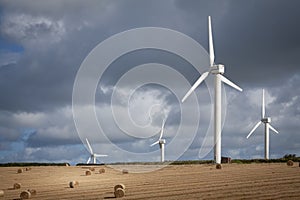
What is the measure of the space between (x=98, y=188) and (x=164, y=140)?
201 feet

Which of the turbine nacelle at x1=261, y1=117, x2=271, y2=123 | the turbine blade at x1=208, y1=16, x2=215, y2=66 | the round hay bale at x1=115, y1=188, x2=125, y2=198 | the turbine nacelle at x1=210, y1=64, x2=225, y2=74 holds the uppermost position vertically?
the turbine blade at x1=208, y1=16, x2=215, y2=66

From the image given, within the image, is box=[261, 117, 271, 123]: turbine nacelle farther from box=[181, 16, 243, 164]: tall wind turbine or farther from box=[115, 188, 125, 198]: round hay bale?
box=[115, 188, 125, 198]: round hay bale

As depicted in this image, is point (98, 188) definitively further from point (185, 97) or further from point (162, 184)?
point (185, 97)

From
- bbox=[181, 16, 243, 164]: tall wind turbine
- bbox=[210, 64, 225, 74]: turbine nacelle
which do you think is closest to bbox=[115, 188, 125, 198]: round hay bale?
bbox=[181, 16, 243, 164]: tall wind turbine

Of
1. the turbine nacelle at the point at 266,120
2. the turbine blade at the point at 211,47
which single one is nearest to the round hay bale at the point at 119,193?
the turbine blade at the point at 211,47

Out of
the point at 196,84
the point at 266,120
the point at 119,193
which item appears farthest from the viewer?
the point at 266,120

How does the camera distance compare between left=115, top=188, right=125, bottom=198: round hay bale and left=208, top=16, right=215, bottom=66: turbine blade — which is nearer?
left=115, top=188, right=125, bottom=198: round hay bale

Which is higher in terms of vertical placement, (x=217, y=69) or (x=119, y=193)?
(x=217, y=69)

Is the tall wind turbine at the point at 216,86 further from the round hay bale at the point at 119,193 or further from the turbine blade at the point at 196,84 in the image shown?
the round hay bale at the point at 119,193

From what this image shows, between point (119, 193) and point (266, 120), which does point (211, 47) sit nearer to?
point (266, 120)

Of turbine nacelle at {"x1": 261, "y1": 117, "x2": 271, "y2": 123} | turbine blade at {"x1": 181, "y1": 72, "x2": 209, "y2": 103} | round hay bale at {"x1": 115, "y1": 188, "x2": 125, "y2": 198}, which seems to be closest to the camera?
round hay bale at {"x1": 115, "y1": 188, "x2": 125, "y2": 198}

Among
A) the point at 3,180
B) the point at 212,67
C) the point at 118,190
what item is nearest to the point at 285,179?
the point at 118,190

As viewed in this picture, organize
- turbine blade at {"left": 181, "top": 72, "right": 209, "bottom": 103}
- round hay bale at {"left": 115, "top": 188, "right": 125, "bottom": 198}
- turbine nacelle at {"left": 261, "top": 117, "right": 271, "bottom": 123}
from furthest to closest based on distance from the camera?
turbine nacelle at {"left": 261, "top": 117, "right": 271, "bottom": 123}, turbine blade at {"left": 181, "top": 72, "right": 209, "bottom": 103}, round hay bale at {"left": 115, "top": 188, "right": 125, "bottom": 198}

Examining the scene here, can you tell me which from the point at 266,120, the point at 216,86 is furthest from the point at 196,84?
the point at 266,120
